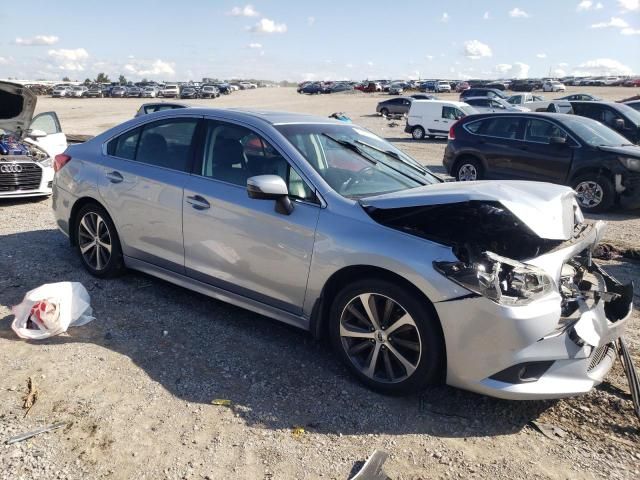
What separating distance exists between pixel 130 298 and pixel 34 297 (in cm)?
84

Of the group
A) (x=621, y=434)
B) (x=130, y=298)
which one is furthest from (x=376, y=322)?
(x=130, y=298)

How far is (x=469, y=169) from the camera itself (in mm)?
10953

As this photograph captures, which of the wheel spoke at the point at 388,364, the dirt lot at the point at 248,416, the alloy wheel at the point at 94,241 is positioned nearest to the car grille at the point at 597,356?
the dirt lot at the point at 248,416

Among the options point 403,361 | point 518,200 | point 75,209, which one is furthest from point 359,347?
point 75,209

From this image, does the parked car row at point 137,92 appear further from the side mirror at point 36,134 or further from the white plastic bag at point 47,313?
the white plastic bag at point 47,313

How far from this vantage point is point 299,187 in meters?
3.67

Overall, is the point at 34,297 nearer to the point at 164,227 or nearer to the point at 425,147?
the point at 164,227

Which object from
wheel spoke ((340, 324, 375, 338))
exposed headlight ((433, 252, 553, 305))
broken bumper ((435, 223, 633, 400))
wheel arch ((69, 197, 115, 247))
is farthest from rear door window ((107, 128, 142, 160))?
broken bumper ((435, 223, 633, 400))

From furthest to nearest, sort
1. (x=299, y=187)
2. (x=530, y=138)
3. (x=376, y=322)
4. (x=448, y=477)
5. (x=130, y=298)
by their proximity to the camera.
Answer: (x=530, y=138) → (x=130, y=298) → (x=299, y=187) → (x=376, y=322) → (x=448, y=477)

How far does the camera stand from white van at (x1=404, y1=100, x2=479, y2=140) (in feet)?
72.6

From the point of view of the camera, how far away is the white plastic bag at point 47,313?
3957 millimetres

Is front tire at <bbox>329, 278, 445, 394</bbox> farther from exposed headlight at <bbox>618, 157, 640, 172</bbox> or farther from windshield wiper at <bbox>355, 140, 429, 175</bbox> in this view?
exposed headlight at <bbox>618, 157, 640, 172</bbox>

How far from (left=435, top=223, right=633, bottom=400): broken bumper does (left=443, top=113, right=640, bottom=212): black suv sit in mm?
6813

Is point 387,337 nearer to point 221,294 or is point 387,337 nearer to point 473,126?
point 221,294
